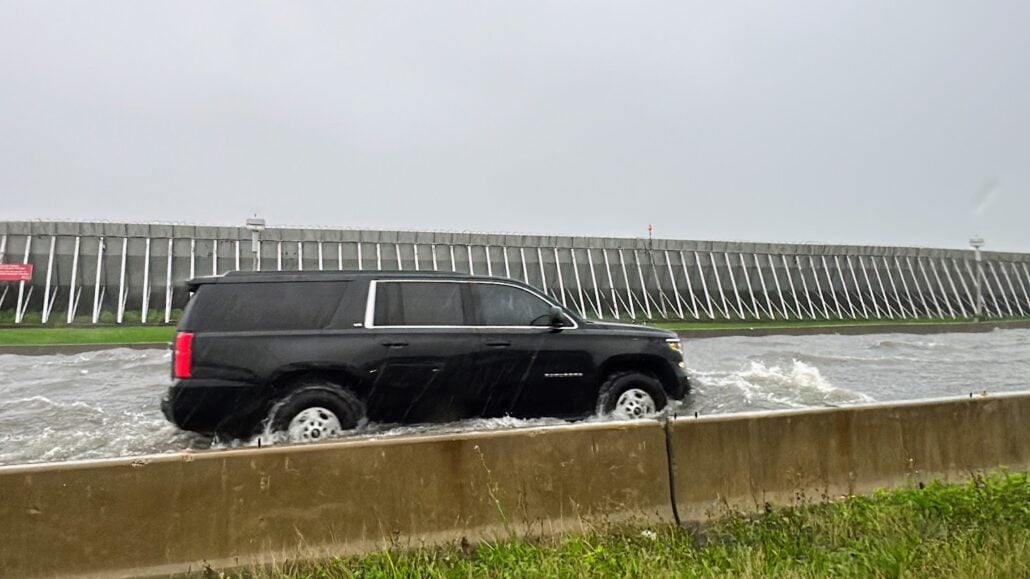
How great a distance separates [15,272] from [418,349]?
39981mm

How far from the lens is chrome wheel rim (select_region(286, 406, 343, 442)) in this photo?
6.82 metres

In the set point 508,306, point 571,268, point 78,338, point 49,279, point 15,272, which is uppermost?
point 571,268

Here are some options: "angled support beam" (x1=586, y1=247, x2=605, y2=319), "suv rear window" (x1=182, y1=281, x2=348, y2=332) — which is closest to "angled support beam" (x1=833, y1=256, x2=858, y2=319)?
"angled support beam" (x1=586, y1=247, x2=605, y2=319)

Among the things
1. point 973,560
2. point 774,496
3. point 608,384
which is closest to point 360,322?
point 608,384

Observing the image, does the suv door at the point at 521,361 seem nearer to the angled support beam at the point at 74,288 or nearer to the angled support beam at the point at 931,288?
the angled support beam at the point at 74,288

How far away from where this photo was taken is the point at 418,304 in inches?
302

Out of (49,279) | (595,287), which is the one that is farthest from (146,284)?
(595,287)

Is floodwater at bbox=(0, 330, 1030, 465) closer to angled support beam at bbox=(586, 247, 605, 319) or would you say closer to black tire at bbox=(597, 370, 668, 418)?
black tire at bbox=(597, 370, 668, 418)

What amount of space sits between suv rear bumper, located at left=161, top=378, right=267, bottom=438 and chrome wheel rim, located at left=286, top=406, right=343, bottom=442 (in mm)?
365

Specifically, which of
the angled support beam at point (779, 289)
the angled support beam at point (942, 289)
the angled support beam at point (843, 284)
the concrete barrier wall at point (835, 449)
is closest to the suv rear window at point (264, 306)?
the concrete barrier wall at point (835, 449)

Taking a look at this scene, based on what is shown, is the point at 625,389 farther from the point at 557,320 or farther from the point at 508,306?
the point at 508,306

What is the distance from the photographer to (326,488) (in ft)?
13.3

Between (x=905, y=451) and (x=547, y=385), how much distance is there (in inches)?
140

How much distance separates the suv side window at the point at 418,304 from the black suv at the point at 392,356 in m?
0.01
